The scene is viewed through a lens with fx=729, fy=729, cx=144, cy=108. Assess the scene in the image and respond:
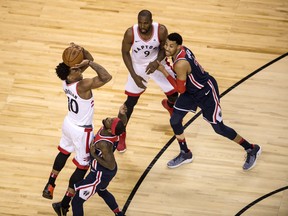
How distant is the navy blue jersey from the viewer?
7.21m

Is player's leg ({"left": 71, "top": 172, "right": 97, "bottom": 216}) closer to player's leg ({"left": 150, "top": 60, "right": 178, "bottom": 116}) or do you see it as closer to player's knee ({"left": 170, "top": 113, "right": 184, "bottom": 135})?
player's knee ({"left": 170, "top": 113, "right": 184, "bottom": 135})

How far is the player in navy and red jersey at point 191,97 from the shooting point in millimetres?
7195

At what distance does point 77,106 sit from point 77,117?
0.15 metres

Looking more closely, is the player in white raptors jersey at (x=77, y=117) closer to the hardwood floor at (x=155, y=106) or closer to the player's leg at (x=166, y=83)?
the hardwood floor at (x=155, y=106)

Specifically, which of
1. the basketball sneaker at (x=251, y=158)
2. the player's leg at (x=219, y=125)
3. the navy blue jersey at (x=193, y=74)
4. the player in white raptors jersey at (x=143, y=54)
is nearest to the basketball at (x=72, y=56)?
the player in white raptors jersey at (x=143, y=54)

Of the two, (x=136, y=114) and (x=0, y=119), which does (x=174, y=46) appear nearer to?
(x=136, y=114)

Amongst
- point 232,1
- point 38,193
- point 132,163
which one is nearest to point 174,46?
point 132,163

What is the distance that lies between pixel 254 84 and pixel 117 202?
2.41 metres

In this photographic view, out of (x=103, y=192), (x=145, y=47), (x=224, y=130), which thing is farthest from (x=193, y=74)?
(x=103, y=192)

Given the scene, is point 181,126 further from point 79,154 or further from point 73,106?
point 73,106

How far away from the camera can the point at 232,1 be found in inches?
396

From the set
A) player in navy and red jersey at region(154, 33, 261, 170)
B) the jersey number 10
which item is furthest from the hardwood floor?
the jersey number 10

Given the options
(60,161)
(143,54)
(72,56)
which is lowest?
(60,161)

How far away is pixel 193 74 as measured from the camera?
7.36 m
